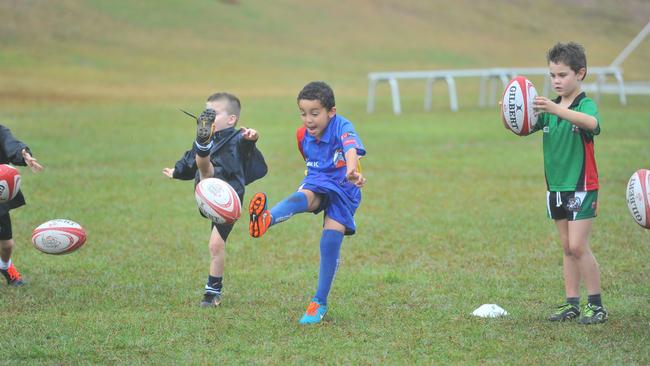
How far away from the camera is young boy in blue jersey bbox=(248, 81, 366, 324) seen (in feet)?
20.8

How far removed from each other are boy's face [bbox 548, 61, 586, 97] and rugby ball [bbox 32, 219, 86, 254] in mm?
3741

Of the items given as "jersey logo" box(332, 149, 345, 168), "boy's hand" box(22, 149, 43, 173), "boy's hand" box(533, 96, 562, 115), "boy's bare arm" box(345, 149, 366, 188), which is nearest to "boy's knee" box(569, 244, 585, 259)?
"boy's hand" box(533, 96, 562, 115)

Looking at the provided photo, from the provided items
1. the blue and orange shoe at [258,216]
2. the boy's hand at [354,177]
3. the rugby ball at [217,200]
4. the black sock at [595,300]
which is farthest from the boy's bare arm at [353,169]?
the black sock at [595,300]

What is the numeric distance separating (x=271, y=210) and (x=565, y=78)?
7.04 feet

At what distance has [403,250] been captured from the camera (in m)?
9.37

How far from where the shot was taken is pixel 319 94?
6352 millimetres

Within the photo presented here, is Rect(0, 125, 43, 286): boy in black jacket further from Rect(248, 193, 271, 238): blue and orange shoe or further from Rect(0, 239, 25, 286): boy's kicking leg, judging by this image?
Rect(248, 193, 271, 238): blue and orange shoe

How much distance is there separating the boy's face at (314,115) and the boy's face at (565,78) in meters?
1.52

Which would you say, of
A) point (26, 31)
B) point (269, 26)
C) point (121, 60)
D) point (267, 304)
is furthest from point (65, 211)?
point (269, 26)

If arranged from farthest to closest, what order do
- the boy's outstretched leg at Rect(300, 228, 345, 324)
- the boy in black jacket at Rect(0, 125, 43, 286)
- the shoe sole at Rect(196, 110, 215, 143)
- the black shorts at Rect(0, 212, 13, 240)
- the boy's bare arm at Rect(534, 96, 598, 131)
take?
the black shorts at Rect(0, 212, 13, 240) → the boy in black jacket at Rect(0, 125, 43, 286) → the boy's outstretched leg at Rect(300, 228, 345, 324) → the shoe sole at Rect(196, 110, 215, 143) → the boy's bare arm at Rect(534, 96, 598, 131)

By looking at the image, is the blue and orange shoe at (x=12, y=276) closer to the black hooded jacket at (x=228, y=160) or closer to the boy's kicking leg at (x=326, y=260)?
the black hooded jacket at (x=228, y=160)

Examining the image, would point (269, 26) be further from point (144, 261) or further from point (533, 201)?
point (144, 261)

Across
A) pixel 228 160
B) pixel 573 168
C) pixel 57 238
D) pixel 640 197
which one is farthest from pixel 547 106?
pixel 57 238

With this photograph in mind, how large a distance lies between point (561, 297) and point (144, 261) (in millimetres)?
3840
